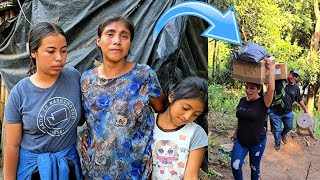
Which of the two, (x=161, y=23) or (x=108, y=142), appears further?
(x=161, y=23)

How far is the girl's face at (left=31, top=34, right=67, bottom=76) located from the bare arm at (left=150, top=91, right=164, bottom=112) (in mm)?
544

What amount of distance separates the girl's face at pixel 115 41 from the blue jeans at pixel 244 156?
1181 mm

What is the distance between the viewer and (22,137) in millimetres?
1868

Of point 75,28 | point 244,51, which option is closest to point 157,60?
point 244,51

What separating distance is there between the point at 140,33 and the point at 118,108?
115cm

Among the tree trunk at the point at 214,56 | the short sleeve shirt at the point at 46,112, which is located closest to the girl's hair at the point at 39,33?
the short sleeve shirt at the point at 46,112

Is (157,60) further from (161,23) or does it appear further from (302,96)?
(302,96)

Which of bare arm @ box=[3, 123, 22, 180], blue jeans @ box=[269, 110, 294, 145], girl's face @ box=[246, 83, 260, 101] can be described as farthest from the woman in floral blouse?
blue jeans @ box=[269, 110, 294, 145]

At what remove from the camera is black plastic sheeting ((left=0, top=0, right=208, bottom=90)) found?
2.58 meters

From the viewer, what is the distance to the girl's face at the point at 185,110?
6.04 ft

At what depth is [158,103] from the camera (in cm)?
199

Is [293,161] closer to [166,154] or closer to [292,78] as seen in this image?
[292,78]

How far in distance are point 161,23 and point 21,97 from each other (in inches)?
48.3

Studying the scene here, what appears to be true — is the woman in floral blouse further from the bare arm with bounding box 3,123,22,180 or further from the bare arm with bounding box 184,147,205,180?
the bare arm with bounding box 3,123,22,180
